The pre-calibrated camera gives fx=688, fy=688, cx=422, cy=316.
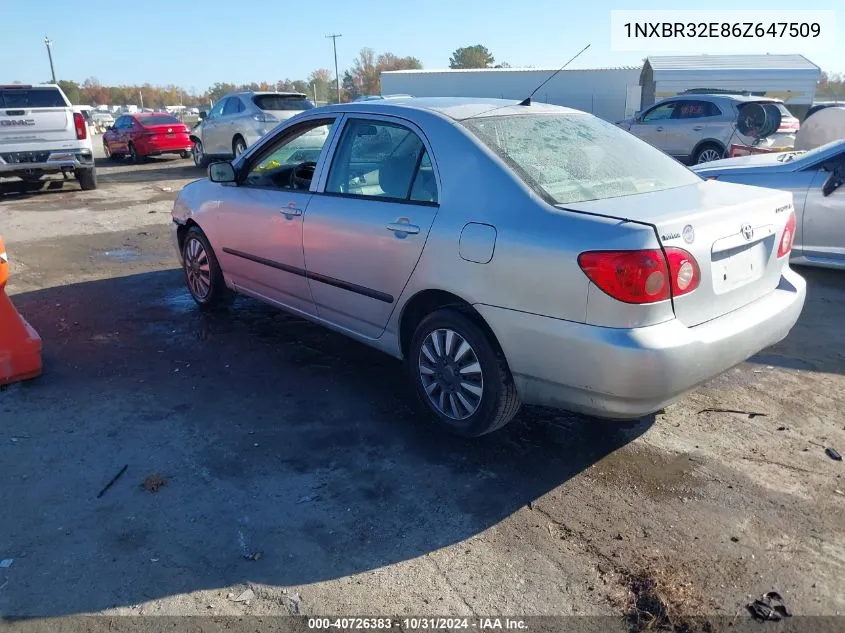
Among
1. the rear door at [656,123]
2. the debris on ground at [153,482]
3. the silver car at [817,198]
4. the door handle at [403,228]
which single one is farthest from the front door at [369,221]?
the rear door at [656,123]

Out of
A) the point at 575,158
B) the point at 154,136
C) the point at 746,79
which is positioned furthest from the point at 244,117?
the point at 746,79

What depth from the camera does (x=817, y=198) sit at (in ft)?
20.3

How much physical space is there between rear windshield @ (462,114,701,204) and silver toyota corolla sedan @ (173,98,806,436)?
0.04ft

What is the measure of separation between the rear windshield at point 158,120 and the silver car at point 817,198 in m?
18.4

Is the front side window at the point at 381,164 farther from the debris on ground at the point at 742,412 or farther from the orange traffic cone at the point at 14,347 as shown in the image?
the orange traffic cone at the point at 14,347

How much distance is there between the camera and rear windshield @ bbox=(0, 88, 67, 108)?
1213 cm

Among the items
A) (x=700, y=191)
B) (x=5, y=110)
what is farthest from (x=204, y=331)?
(x=5, y=110)

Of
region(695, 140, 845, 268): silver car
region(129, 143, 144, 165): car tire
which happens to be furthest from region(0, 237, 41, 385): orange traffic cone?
region(129, 143, 144, 165): car tire

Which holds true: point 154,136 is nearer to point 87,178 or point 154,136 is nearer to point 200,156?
point 200,156

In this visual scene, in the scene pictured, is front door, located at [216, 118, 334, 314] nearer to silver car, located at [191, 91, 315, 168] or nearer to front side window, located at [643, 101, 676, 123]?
silver car, located at [191, 91, 315, 168]

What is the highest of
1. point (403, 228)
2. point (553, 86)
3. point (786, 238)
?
point (553, 86)

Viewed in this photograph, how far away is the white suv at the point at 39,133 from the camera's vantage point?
1196 centimetres

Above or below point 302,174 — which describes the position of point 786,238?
below

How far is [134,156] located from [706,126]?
1651 centimetres
